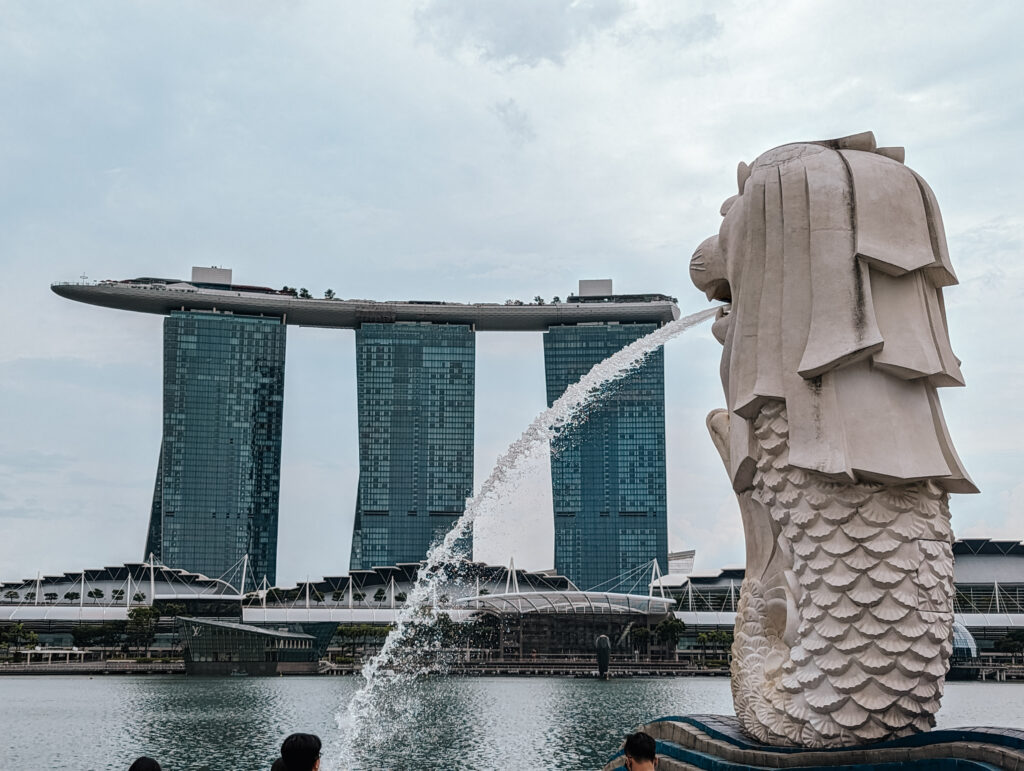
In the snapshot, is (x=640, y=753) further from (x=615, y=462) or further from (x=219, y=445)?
(x=219, y=445)

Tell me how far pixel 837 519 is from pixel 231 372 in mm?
105579

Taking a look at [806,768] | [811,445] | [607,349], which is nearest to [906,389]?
[811,445]

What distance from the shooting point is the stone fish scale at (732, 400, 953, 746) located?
11.1m

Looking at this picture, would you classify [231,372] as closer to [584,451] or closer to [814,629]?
[584,451]

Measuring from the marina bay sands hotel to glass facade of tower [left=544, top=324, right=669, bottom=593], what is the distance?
0.14 m

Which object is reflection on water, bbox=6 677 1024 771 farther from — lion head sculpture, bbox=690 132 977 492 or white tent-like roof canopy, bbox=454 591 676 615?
white tent-like roof canopy, bbox=454 591 676 615

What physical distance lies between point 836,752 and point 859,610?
141 centimetres

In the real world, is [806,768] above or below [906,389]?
below

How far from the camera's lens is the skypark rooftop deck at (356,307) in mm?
108625

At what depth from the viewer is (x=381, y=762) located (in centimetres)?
2142

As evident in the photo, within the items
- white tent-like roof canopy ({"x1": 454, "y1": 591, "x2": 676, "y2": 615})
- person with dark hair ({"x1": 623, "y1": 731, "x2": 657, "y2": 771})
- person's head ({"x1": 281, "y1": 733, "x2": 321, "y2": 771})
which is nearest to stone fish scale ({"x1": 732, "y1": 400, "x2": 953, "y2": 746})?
person with dark hair ({"x1": 623, "y1": 731, "x2": 657, "y2": 771})

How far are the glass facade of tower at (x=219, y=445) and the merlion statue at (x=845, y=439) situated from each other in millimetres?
102153

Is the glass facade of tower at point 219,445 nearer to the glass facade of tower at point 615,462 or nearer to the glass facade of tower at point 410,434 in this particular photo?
the glass facade of tower at point 410,434

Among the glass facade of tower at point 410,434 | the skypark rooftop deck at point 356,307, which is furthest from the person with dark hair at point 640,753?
the glass facade of tower at point 410,434
